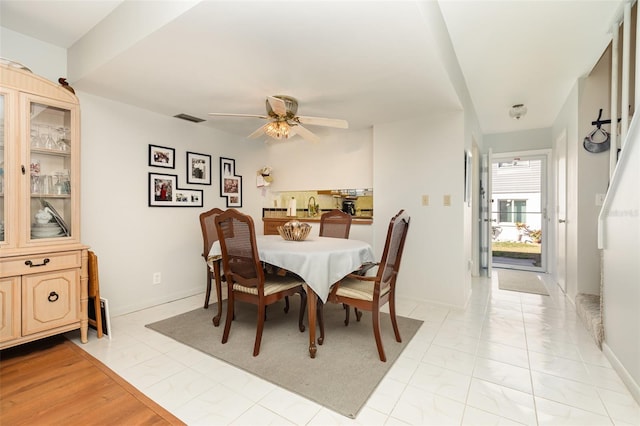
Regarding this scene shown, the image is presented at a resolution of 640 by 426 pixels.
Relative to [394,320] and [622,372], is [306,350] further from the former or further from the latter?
[622,372]

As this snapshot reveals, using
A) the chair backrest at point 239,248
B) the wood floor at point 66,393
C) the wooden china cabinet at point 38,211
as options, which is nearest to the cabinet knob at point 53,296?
the wooden china cabinet at point 38,211

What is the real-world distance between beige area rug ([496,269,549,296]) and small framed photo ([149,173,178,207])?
4413 millimetres

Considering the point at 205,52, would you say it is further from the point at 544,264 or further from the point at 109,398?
the point at 544,264

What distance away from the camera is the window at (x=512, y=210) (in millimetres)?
5523

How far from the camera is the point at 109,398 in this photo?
167 centimetres

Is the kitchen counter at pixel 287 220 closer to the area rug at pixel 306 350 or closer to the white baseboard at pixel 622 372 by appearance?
the area rug at pixel 306 350

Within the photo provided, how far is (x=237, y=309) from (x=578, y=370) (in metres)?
2.85

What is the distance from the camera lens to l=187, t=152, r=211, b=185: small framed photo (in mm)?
3649

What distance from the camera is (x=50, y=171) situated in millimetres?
2342

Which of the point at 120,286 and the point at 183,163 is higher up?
the point at 183,163

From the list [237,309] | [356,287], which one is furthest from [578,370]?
[237,309]

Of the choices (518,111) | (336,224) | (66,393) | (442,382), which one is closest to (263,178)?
(336,224)

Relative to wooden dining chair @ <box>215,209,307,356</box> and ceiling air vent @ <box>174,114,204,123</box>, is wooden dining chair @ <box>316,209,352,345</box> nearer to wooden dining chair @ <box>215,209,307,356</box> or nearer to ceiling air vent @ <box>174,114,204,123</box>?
wooden dining chair @ <box>215,209,307,356</box>

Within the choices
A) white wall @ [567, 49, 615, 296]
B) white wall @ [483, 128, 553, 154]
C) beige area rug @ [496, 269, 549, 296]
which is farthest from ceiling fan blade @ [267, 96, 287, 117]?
white wall @ [483, 128, 553, 154]
